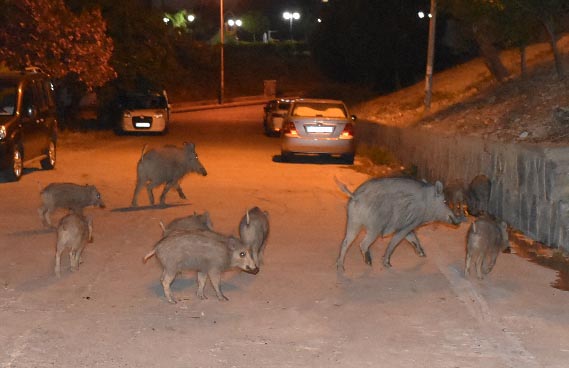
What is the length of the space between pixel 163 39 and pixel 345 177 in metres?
19.7

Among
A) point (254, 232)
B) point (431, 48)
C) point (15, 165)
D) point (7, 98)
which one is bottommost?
point (15, 165)

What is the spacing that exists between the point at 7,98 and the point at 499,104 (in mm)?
11542

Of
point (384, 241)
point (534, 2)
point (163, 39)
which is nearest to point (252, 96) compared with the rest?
point (163, 39)

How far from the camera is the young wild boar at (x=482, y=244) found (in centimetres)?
941

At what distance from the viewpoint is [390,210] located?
9930mm

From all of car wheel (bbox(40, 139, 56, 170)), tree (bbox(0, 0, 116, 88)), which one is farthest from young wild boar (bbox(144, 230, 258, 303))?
tree (bbox(0, 0, 116, 88))

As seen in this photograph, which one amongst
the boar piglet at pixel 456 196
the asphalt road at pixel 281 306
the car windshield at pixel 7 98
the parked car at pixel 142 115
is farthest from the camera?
the parked car at pixel 142 115

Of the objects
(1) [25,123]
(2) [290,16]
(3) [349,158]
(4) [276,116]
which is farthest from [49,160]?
(2) [290,16]

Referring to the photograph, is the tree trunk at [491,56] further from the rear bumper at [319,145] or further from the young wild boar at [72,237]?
the young wild boar at [72,237]

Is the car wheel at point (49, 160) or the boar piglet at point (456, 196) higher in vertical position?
the boar piglet at point (456, 196)

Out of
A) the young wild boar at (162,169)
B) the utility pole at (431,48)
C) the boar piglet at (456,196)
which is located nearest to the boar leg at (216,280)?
the boar piglet at (456,196)

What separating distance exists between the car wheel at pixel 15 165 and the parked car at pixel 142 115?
598 inches

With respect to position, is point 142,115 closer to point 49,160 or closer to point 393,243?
point 49,160

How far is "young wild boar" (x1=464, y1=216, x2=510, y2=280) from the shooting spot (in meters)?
9.41
